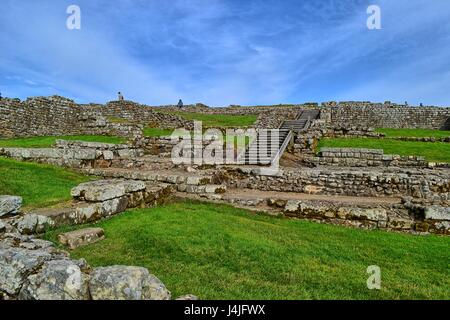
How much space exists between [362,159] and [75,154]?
15.6 meters

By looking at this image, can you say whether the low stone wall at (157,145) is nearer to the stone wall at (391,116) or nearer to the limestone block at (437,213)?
the limestone block at (437,213)

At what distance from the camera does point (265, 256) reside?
6398 millimetres

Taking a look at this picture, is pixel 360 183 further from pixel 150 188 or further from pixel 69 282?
pixel 69 282

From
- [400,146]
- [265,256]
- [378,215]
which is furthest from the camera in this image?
[400,146]

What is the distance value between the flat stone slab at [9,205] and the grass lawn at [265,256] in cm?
90

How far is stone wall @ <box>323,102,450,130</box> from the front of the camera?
33531 millimetres

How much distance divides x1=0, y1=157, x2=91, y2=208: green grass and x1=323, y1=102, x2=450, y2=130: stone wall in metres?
28.3

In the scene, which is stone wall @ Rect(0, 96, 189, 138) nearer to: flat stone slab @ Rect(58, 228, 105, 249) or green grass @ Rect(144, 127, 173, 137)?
green grass @ Rect(144, 127, 173, 137)

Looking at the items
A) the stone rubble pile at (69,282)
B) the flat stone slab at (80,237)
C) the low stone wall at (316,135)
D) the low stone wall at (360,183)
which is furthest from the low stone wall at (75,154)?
the stone rubble pile at (69,282)

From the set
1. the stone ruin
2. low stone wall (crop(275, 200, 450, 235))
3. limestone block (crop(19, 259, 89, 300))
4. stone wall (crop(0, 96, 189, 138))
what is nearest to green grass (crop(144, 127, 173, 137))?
stone wall (crop(0, 96, 189, 138))

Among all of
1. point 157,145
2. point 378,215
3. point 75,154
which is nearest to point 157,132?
point 157,145

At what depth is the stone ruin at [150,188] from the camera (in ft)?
13.6

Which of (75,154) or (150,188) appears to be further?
(75,154)
